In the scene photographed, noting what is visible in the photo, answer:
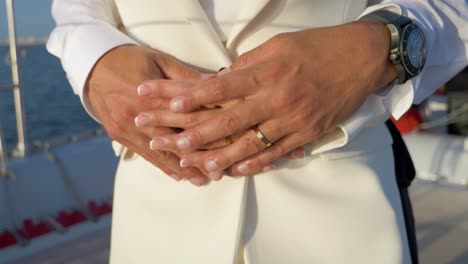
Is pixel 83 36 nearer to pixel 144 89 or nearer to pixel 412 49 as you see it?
pixel 144 89

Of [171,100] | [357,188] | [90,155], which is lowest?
[90,155]

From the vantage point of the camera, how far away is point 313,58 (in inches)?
24.5

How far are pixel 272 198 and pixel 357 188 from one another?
4.1 inches

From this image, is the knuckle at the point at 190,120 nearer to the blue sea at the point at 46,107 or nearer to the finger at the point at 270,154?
the finger at the point at 270,154

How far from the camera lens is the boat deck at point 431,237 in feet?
6.90

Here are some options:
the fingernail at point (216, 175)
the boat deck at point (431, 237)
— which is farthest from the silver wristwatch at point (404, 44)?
the boat deck at point (431, 237)

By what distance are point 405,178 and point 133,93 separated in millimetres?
443

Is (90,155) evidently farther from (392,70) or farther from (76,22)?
(392,70)

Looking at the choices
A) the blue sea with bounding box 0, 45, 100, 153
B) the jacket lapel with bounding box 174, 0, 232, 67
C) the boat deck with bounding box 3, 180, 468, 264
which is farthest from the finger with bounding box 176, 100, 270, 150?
the blue sea with bounding box 0, 45, 100, 153

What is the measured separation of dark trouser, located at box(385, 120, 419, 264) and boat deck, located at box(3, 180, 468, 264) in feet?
4.52

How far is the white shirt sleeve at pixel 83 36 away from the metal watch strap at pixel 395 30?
0.30m

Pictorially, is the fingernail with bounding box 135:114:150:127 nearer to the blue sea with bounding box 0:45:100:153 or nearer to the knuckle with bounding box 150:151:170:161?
the knuckle with bounding box 150:151:170:161

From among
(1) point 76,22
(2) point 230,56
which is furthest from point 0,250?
(2) point 230,56

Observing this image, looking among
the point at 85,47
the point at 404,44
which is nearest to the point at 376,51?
the point at 404,44
